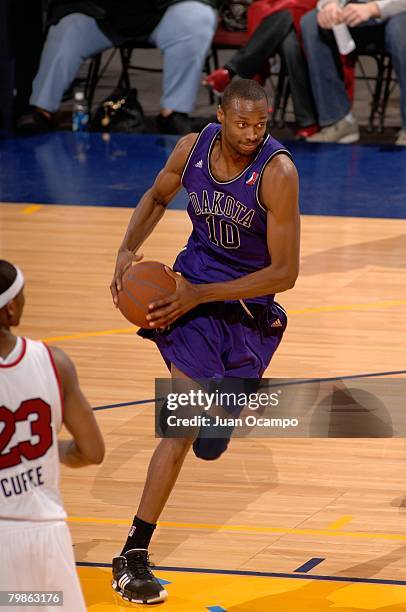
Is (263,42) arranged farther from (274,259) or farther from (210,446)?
(210,446)

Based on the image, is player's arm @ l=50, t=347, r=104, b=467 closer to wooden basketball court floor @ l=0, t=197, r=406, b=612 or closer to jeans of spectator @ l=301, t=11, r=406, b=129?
wooden basketball court floor @ l=0, t=197, r=406, b=612

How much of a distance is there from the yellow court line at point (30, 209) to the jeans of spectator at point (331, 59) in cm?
305

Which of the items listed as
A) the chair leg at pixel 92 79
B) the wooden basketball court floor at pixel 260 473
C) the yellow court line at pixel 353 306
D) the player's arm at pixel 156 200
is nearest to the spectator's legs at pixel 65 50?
the chair leg at pixel 92 79

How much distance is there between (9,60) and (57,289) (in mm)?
5089

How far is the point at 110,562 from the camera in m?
5.16

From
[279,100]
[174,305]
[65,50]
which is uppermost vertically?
[174,305]

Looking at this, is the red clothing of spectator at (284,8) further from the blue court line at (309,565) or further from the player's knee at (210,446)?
the blue court line at (309,565)

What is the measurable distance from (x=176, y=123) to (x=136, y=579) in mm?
8446

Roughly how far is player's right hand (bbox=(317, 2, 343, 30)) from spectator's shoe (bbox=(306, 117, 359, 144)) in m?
1.04

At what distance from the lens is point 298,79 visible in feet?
40.4

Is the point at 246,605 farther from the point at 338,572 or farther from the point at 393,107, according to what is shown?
the point at 393,107

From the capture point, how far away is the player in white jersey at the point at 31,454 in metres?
3.44

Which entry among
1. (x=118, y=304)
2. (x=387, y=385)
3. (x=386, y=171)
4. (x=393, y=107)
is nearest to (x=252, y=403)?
(x=387, y=385)

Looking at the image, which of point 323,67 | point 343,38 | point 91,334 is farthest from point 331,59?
point 91,334
